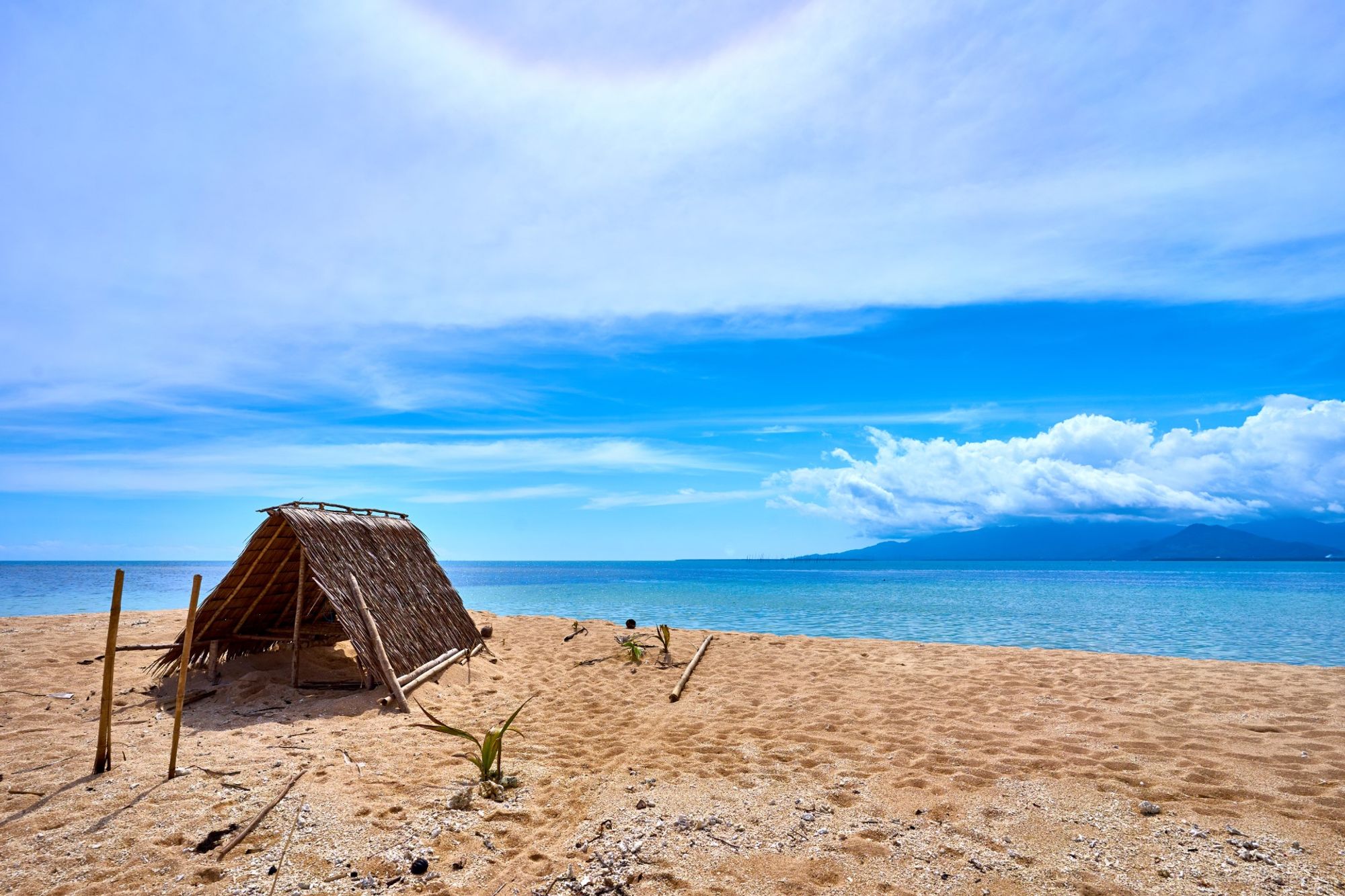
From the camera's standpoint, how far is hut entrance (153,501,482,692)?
7441 millimetres

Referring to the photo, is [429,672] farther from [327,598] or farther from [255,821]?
[255,821]

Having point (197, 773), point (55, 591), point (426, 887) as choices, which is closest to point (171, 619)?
point (197, 773)

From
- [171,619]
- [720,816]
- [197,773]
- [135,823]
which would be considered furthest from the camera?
[171,619]

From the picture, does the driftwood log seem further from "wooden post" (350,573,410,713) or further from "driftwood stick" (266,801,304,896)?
"driftwood stick" (266,801,304,896)

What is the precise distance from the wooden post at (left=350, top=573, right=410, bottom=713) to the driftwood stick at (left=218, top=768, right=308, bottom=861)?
1.96 m

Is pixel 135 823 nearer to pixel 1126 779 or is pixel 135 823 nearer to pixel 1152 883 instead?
pixel 1152 883

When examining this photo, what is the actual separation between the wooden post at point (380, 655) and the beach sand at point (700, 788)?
0.82 ft

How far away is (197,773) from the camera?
493 centimetres

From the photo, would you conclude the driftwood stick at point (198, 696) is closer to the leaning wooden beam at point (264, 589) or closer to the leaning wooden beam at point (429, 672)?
the leaning wooden beam at point (264, 589)

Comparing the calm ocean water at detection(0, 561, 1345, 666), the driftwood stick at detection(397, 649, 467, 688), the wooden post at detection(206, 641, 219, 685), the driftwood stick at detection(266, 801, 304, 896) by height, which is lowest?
the calm ocean water at detection(0, 561, 1345, 666)

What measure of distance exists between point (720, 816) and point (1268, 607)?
33.0 m

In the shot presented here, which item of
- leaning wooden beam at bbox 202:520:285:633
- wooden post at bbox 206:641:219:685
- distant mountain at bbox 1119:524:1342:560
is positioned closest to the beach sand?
wooden post at bbox 206:641:219:685

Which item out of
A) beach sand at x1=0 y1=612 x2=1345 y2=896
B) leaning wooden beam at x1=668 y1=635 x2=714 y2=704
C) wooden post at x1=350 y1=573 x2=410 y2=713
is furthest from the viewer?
leaning wooden beam at x1=668 y1=635 x2=714 y2=704

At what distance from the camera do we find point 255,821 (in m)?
4.20
